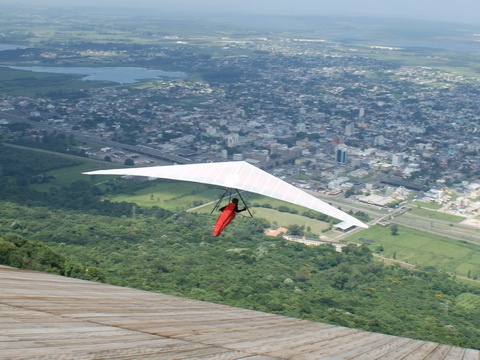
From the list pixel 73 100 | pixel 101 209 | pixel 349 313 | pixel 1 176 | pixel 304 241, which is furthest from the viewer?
pixel 73 100

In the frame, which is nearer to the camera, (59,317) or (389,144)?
(59,317)

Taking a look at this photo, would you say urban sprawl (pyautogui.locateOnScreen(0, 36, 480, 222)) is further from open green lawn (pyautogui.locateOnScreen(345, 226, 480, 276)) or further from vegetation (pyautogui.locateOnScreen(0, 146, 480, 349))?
vegetation (pyautogui.locateOnScreen(0, 146, 480, 349))

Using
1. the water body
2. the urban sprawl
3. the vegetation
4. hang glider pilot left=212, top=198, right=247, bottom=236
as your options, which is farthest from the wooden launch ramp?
the water body

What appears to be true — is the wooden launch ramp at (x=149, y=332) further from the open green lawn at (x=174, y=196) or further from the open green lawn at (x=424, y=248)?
the open green lawn at (x=174, y=196)

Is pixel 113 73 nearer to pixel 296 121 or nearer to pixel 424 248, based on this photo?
pixel 296 121

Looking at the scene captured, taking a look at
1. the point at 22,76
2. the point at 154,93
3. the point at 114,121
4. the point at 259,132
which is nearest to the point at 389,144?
the point at 259,132

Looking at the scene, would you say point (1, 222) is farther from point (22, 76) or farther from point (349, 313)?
point (22, 76)

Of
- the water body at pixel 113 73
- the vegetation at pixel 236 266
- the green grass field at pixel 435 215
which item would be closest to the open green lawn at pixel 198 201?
the vegetation at pixel 236 266
